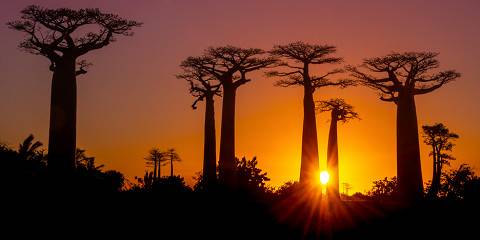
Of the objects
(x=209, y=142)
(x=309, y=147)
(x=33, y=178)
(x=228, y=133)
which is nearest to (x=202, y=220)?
(x=33, y=178)

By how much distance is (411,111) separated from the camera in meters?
34.1

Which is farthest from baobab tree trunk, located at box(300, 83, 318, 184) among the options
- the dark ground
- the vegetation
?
the dark ground

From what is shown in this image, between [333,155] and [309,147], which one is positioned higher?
[333,155]

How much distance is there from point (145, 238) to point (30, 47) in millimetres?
14326

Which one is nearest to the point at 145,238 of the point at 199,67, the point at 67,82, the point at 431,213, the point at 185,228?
the point at 185,228

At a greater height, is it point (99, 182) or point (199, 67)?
point (199, 67)

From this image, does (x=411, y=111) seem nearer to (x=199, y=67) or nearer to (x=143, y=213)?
(x=199, y=67)

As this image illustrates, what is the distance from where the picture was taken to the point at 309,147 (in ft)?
111

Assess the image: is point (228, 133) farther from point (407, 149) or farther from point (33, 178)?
point (33, 178)

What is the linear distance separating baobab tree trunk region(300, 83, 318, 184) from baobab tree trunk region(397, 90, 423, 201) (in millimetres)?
3441

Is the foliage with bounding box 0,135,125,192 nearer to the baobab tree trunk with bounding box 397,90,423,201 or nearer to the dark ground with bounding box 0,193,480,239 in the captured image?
the dark ground with bounding box 0,193,480,239

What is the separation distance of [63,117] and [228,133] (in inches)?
433

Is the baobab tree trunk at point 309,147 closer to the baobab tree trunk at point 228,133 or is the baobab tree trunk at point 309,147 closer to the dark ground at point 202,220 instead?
the baobab tree trunk at point 228,133

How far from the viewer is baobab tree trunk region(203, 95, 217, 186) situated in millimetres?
37125
